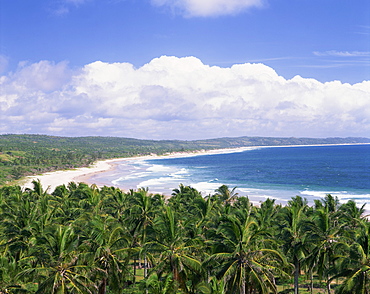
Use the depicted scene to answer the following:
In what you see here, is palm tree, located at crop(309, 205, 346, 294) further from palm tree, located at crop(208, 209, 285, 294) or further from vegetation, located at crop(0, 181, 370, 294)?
palm tree, located at crop(208, 209, 285, 294)

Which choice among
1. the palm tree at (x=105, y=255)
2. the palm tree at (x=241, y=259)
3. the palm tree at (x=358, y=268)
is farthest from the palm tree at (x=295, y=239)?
the palm tree at (x=105, y=255)

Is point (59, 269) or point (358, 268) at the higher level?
point (358, 268)

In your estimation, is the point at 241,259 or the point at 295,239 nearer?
the point at 241,259

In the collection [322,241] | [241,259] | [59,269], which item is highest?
[241,259]

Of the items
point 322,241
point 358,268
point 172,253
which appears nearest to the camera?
point 358,268

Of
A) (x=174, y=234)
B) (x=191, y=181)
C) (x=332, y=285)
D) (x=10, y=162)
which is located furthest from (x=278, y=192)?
(x=10, y=162)

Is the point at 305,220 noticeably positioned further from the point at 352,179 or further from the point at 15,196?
the point at 352,179

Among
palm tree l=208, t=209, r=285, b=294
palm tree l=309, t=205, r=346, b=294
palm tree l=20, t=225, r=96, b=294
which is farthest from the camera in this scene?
palm tree l=309, t=205, r=346, b=294

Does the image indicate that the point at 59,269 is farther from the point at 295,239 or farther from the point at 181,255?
the point at 295,239

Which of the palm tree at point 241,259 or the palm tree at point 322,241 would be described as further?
the palm tree at point 322,241

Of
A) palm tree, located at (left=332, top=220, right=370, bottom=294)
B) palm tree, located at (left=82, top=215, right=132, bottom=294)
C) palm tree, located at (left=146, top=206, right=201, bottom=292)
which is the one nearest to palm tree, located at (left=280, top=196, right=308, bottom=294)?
palm tree, located at (left=332, top=220, right=370, bottom=294)

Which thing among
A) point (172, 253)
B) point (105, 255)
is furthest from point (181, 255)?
point (105, 255)

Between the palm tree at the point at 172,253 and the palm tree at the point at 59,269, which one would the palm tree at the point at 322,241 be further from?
the palm tree at the point at 59,269
